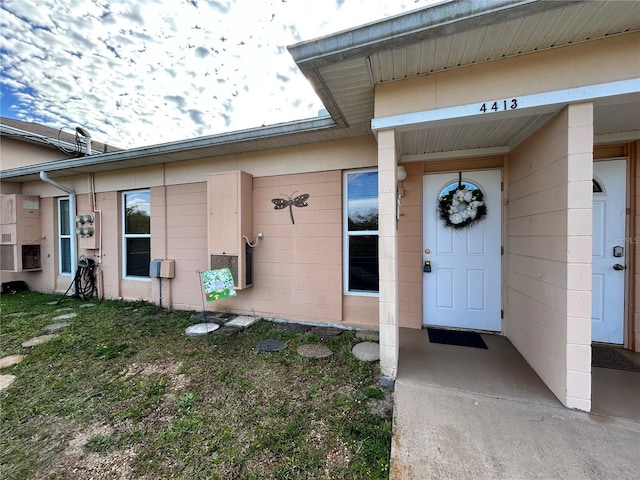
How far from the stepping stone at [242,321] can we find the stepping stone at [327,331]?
1018mm

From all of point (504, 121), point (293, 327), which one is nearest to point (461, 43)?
point (504, 121)

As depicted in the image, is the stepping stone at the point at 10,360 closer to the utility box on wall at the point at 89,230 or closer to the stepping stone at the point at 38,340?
the stepping stone at the point at 38,340

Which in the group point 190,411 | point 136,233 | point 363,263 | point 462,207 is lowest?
point 190,411

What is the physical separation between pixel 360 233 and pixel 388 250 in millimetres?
1287

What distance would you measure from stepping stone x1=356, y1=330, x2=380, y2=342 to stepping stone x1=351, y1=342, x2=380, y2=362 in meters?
0.13

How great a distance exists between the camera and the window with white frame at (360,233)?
11.2 ft

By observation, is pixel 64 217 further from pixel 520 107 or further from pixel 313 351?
pixel 520 107

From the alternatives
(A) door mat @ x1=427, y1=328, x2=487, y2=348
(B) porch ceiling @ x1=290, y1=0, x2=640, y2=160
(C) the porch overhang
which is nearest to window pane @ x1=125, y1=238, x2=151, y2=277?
(B) porch ceiling @ x1=290, y1=0, x2=640, y2=160

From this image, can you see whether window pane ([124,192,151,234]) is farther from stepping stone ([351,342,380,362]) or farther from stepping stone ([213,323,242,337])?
stepping stone ([351,342,380,362])

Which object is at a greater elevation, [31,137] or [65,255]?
[31,137]

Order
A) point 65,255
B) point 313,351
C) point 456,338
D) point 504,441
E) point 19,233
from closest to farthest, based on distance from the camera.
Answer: point 504,441
point 313,351
point 456,338
point 19,233
point 65,255

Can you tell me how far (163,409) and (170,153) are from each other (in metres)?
3.50

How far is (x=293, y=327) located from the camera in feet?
11.6

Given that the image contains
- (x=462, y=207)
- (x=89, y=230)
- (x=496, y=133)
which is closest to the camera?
(x=496, y=133)
